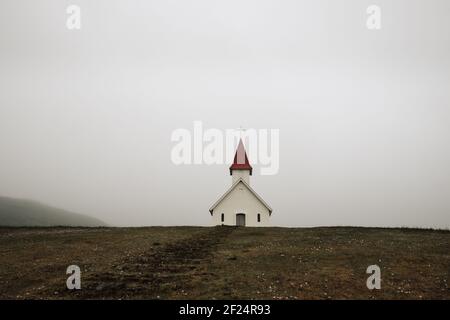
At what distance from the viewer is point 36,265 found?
18.2 metres

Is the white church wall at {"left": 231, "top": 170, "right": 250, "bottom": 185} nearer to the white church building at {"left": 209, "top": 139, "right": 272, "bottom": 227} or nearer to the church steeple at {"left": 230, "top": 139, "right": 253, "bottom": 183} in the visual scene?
the church steeple at {"left": 230, "top": 139, "right": 253, "bottom": 183}

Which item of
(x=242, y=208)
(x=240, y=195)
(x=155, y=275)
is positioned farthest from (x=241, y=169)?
(x=155, y=275)

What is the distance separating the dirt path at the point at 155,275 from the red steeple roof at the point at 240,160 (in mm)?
25818

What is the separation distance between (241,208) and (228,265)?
1085 inches

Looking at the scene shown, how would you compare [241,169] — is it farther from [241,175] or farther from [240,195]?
[240,195]

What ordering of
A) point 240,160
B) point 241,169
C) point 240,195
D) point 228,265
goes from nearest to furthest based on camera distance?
point 228,265 → point 240,195 → point 241,169 → point 240,160

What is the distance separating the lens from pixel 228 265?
1733 centimetres

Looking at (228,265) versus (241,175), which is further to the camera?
(241,175)

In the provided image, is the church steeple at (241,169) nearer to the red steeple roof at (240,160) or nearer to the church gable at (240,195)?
the red steeple roof at (240,160)

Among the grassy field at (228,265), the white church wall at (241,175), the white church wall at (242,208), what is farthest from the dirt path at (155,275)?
the white church wall at (241,175)

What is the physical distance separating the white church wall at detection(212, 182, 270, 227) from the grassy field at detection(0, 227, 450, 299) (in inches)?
639

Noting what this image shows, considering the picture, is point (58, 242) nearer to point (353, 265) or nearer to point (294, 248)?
point (294, 248)

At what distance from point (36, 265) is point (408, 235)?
2552 cm
